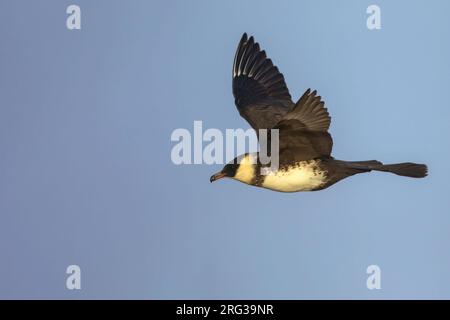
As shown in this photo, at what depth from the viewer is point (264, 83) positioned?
1272cm

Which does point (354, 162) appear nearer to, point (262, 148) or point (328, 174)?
point (328, 174)

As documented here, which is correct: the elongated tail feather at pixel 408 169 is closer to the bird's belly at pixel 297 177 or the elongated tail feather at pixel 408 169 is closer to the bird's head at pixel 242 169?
the bird's belly at pixel 297 177

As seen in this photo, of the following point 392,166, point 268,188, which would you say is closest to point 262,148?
point 268,188

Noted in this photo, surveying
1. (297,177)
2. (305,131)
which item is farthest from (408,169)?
(305,131)

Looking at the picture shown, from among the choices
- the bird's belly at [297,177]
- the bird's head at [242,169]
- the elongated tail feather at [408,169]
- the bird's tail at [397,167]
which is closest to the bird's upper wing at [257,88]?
the bird's head at [242,169]

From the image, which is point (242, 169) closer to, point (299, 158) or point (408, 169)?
point (299, 158)

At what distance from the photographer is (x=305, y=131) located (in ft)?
33.3

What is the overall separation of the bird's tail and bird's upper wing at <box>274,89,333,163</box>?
41 cm

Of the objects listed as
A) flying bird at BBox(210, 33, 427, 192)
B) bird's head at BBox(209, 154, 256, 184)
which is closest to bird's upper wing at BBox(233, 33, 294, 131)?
flying bird at BBox(210, 33, 427, 192)

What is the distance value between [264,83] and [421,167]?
2.69 m

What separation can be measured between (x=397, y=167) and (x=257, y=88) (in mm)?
2444

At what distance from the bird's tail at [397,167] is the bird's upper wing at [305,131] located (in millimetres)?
413

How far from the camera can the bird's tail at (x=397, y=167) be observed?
35.0ft

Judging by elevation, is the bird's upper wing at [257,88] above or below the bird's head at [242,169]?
above
